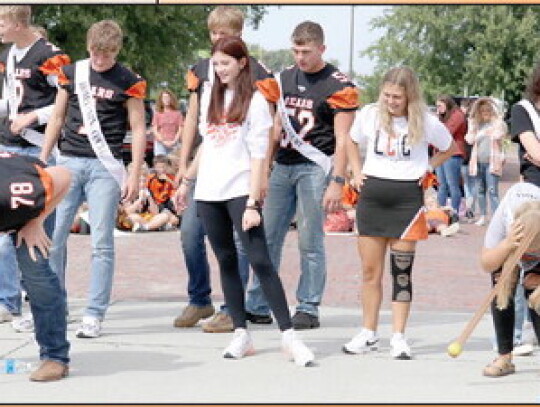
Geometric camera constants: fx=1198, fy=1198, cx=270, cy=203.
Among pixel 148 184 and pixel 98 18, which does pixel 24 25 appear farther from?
pixel 98 18

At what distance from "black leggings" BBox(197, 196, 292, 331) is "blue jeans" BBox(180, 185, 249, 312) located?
2.51 ft

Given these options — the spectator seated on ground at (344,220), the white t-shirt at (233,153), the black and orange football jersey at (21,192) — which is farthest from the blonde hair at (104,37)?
the spectator seated on ground at (344,220)

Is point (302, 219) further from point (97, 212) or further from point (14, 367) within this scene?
point (14, 367)

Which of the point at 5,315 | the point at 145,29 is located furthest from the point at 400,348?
the point at 145,29

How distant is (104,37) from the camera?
23.9 ft

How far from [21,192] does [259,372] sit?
162cm

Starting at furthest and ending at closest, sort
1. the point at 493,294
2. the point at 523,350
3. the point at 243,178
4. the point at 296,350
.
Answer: the point at 523,350
the point at 243,178
the point at 296,350
the point at 493,294

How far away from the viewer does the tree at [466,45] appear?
5406 cm

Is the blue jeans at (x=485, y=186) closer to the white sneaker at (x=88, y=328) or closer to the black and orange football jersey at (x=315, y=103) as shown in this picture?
the black and orange football jersey at (x=315, y=103)

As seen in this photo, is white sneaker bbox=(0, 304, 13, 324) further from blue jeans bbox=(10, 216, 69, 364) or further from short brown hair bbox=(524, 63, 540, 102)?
short brown hair bbox=(524, 63, 540, 102)

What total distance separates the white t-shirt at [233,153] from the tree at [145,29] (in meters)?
23.7

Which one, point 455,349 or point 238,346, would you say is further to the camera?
point 238,346

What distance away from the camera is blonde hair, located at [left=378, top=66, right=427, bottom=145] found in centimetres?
686

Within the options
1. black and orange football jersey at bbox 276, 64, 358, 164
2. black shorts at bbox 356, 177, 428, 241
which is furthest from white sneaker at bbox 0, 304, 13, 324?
black shorts at bbox 356, 177, 428, 241
